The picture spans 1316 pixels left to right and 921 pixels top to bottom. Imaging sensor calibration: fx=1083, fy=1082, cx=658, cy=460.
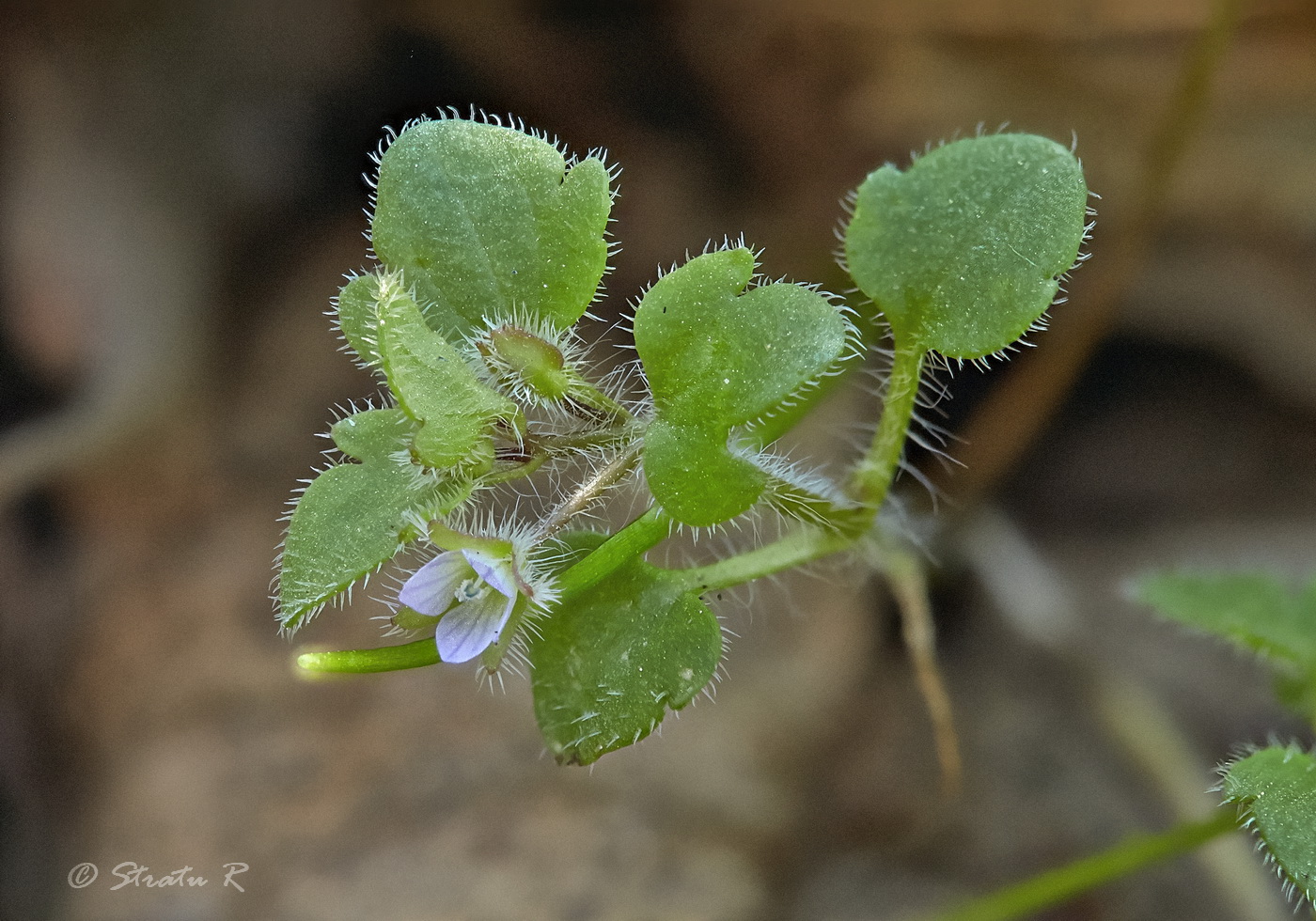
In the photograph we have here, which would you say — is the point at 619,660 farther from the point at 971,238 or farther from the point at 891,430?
the point at 971,238

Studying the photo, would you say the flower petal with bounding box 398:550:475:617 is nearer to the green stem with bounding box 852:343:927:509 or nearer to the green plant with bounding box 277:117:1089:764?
the green plant with bounding box 277:117:1089:764

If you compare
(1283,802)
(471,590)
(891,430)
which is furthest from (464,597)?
(1283,802)

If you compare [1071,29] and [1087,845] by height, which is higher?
[1071,29]

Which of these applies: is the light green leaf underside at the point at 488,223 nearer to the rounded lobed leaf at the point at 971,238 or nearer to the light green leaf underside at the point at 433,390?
the light green leaf underside at the point at 433,390

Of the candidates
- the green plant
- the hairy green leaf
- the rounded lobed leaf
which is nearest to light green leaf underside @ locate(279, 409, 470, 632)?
the green plant

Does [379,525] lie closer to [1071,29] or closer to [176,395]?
[176,395]

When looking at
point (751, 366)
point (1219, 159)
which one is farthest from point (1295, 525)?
point (751, 366)
